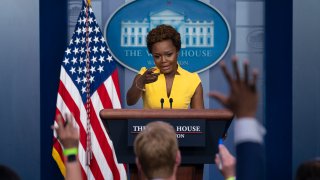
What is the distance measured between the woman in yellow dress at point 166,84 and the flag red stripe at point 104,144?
1.34 m

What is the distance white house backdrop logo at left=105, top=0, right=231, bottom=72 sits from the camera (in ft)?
20.9

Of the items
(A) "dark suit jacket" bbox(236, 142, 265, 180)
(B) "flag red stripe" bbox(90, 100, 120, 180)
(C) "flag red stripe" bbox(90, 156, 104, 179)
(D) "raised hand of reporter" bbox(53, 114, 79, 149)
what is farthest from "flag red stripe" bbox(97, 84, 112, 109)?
(A) "dark suit jacket" bbox(236, 142, 265, 180)

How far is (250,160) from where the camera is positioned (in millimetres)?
2156

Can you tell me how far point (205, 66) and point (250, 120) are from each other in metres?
4.21

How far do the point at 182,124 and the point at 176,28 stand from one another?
2716 mm

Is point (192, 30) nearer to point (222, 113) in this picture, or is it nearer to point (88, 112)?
point (88, 112)

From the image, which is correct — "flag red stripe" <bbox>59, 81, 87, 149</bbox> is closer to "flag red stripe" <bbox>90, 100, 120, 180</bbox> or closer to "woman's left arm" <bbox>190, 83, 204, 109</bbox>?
"flag red stripe" <bbox>90, 100, 120, 180</bbox>

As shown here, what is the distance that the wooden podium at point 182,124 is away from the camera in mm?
3695

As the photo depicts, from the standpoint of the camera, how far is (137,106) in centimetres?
635

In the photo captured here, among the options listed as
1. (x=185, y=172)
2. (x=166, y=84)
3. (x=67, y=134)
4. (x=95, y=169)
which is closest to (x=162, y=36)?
(x=166, y=84)

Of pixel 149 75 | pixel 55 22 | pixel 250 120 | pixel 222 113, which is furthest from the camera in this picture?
pixel 55 22
